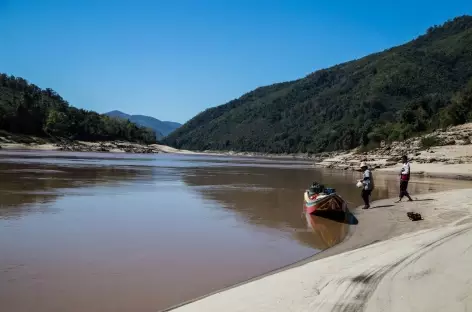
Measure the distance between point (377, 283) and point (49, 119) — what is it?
126710 millimetres

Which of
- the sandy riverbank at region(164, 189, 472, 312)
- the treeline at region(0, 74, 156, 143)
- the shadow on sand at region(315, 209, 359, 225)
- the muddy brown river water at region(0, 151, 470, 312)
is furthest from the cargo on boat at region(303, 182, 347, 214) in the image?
the treeline at region(0, 74, 156, 143)

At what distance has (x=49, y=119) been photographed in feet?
389

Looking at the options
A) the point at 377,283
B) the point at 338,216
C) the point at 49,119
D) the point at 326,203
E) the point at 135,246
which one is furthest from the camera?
the point at 49,119

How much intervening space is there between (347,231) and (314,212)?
9.78 feet

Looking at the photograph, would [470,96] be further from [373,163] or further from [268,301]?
[268,301]

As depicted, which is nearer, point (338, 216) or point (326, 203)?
point (326, 203)

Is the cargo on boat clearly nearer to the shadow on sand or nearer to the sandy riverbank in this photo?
the shadow on sand

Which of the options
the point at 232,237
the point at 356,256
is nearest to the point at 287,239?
the point at 232,237

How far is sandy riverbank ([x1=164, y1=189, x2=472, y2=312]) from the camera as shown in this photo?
18.1ft

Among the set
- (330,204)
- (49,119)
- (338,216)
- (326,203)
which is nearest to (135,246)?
(326,203)

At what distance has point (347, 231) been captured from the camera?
1359 cm

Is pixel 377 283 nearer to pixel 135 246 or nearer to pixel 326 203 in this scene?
pixel 135 246

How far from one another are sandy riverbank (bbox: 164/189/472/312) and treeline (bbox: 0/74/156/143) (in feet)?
363

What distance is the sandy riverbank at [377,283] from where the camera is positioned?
5520mm
